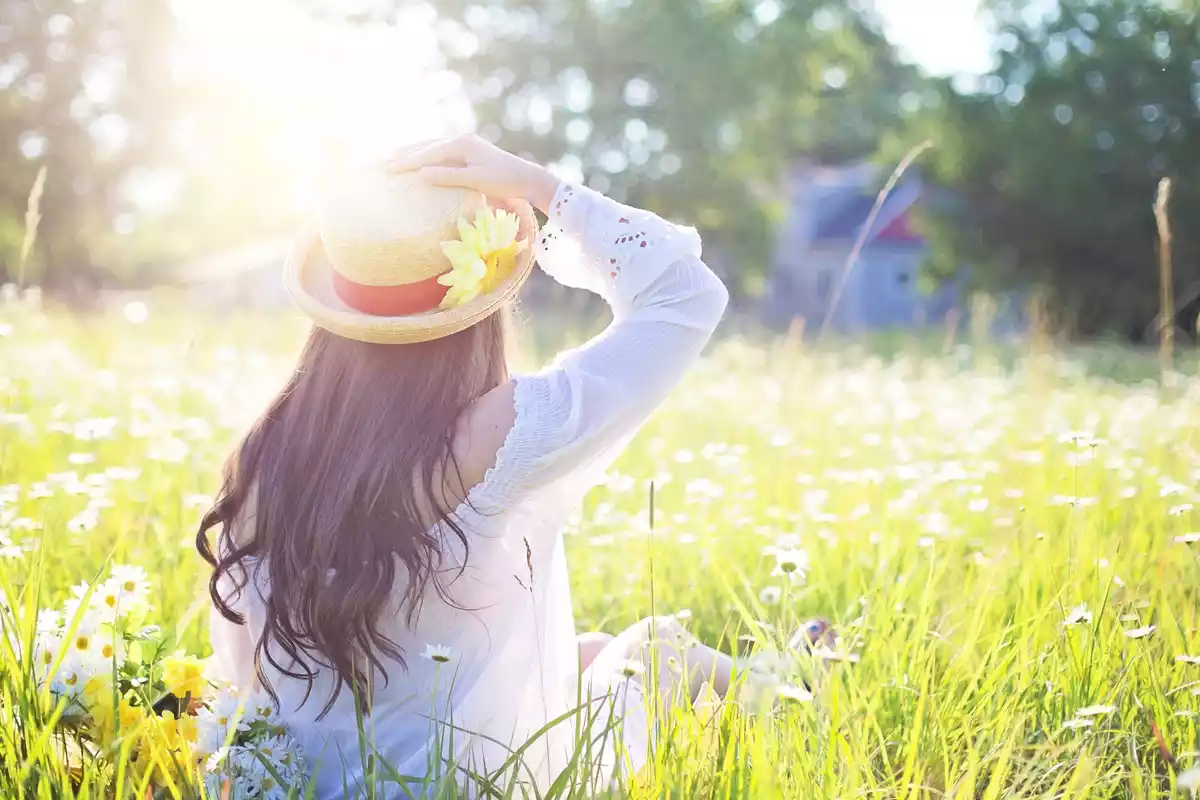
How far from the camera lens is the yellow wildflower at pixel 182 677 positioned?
6.42 feet

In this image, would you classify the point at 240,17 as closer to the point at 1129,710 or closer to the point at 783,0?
the point at 1129,710

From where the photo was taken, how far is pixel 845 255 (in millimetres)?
32812

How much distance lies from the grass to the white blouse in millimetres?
304

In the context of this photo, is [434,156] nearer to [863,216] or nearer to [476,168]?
[476,168]

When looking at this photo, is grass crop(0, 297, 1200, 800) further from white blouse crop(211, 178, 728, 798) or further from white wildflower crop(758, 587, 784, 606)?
white blouse crop(211, 178, 728, 798)

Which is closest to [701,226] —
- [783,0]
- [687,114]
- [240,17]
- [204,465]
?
[687,114]

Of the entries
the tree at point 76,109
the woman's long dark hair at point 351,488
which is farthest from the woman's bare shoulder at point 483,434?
the tree at point 76,109

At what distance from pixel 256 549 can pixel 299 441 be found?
22 cm

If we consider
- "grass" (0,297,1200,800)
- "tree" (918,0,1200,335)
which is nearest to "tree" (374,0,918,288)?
"tree" (918,0,1200,335)

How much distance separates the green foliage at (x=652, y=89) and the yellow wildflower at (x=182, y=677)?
23717mm

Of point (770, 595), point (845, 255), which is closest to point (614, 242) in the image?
point (770, 595)

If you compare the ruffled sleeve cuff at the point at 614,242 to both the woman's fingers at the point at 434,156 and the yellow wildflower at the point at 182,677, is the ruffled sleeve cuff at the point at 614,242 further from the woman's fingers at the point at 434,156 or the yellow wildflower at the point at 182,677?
the yellow wildflower at the point at 182,677

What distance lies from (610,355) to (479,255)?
28 cm

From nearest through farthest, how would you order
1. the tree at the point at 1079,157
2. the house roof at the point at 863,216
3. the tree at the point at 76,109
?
the tree at the point at 1079,157 < the tree at the point at 76,109 < the house roof at the point at 863,216
